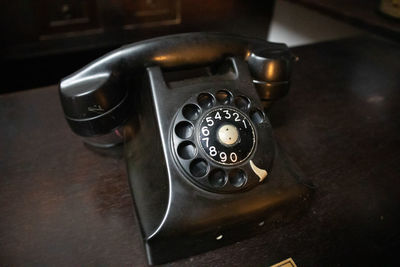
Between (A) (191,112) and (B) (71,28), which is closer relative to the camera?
(A) (191,112)

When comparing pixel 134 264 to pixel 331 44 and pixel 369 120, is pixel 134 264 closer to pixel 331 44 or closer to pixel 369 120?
pixel 369 120

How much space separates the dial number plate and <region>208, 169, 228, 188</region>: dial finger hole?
2 cm

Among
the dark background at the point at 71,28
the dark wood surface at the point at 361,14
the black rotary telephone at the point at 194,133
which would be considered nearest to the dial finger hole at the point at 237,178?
the black rotary telephone at the point at 194,133

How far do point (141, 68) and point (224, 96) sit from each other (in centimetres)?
15

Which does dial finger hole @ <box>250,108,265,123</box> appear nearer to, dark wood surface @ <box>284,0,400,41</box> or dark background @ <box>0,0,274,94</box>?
dark wood surface @ <box>284,0,400,41</box>

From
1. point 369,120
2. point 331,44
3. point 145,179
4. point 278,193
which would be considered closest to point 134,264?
point 145,179

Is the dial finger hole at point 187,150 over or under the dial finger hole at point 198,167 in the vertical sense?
over

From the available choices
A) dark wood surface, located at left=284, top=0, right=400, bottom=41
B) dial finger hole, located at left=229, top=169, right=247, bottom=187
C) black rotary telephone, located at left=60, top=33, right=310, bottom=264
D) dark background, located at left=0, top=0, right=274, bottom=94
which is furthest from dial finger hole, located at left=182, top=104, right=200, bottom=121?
dark background, located at left=0, top=0, right=274, bottom=94

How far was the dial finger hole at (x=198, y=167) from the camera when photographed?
0.45m

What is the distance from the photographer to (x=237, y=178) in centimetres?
46

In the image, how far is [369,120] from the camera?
2.44ft

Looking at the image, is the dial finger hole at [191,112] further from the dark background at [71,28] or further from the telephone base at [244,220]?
the dark background at [71,28]

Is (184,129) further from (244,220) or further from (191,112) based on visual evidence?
(244,220)

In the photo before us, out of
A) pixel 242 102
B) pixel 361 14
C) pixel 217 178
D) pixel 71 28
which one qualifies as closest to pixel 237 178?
pixel 217 178
